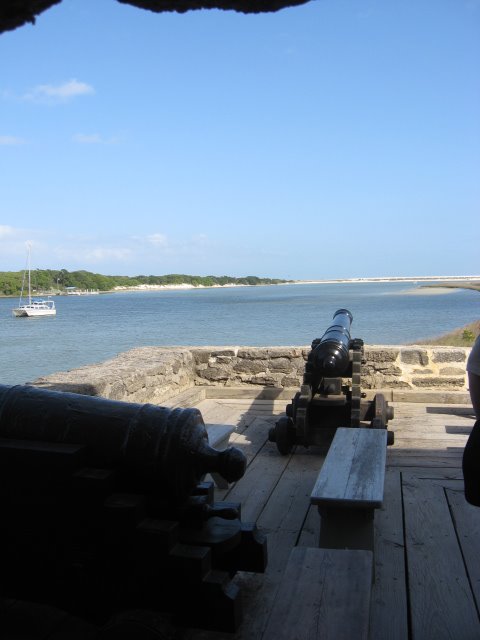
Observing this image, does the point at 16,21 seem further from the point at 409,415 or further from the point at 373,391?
the point at 373,391

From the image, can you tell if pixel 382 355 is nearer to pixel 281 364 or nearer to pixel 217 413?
pixel 281 364

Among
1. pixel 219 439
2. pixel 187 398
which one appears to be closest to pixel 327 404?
pixel 219 439

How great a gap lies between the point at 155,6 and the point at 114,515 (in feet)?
4.14

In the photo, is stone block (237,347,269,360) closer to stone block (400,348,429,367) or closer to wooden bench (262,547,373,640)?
stone block (400,348,429,367)

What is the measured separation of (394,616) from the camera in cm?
229

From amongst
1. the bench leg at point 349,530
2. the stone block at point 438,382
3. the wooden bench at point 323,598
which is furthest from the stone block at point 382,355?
the wooden bench at point 323,598

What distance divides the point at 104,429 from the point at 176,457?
226 mm

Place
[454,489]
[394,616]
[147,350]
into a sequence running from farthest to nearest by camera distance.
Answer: [147,350], [454,489], [394,616]

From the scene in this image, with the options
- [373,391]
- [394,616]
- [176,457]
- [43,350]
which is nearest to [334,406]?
[373,391]

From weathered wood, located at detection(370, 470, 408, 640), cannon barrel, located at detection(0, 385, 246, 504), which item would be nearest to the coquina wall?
weathered wood, located at detection(370, 470, 408, 640)

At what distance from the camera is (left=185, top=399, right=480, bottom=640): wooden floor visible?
7.39 ft

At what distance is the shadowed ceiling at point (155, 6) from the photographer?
113 centimetres

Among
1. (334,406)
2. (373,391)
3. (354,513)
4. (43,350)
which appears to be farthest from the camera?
(43,350)

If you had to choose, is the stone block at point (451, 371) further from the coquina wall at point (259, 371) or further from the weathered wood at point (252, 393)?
the weathered wood at point (252, 393)
